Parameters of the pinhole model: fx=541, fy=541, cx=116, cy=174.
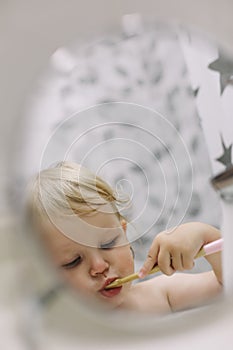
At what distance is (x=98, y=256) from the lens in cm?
89

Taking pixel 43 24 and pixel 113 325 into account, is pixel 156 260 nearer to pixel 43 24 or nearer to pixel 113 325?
pixel 113 325

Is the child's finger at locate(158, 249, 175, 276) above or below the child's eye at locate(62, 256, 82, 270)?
below

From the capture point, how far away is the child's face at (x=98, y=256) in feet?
2.69

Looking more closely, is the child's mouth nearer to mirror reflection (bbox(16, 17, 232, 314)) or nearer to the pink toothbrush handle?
mirror reflection (bbox(16, 17, 232, 314))

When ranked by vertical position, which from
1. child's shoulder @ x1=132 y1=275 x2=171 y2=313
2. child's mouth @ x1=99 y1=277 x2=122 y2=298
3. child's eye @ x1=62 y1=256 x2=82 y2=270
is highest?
child's eye @ x1=62 y1=256 x2=82 y2=270

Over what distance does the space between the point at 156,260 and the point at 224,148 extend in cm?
22

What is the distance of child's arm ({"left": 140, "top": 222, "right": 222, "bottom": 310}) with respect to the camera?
0.87 m

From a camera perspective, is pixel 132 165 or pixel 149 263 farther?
pixel 132 165

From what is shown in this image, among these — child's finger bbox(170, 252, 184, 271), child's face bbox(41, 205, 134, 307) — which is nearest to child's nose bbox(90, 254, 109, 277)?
child's face bbox(41, 205, 134, 307)

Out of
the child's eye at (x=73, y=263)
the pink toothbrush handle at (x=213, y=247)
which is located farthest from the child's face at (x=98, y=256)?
the pink toothbrush handle at (x=213, y=247)

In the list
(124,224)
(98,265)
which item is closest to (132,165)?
(124,224)

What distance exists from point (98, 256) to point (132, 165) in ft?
0.69

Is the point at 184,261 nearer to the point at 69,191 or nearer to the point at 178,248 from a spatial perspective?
the point at 178,248

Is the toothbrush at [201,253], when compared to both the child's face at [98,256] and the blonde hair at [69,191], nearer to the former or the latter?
the child's face at [98,256]
